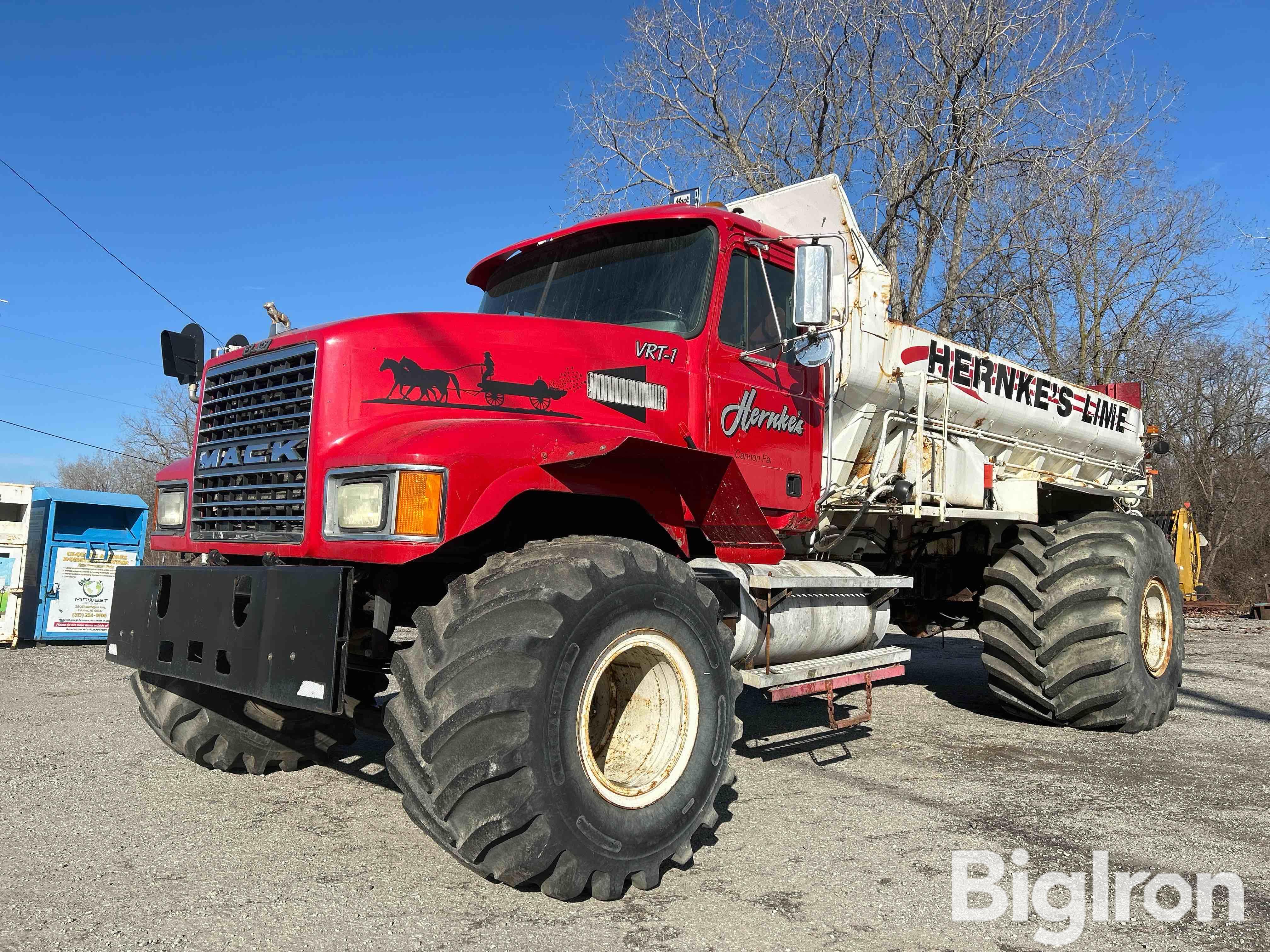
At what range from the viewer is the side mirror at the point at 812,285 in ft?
15.6

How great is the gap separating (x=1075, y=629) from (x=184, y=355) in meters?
6.01

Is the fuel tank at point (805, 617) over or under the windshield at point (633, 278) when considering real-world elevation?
under

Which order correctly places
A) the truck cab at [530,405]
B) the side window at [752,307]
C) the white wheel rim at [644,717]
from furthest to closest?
the side window at [752,307] < the white wheel rim at [644,717] < the truck cab at [530,405]

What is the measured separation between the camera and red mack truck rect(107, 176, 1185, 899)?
3.29m

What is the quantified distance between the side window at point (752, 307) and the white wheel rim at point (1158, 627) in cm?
401

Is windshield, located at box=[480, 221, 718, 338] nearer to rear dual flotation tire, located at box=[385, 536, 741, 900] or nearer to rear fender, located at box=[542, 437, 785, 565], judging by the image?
rear fender, located at box=[542, 437, 785, 565]

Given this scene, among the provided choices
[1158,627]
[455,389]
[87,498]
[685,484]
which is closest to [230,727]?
[455,389]

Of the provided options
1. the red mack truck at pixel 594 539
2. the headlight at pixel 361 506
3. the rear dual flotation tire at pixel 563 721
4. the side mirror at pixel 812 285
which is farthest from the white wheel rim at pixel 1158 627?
the headlight at pixel 361 506

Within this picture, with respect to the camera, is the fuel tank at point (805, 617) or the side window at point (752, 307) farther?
the side window at point (752, 307)

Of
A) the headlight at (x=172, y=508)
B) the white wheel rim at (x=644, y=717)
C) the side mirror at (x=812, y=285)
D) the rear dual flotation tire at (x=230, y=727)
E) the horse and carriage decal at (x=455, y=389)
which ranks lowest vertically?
the rear dual flotation tire at (x=230, y=727)

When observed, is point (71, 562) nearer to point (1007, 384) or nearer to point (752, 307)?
point (752, 307)

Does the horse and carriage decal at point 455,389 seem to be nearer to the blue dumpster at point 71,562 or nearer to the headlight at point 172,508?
the headlight at point 172,508

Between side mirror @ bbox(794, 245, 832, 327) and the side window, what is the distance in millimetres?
499

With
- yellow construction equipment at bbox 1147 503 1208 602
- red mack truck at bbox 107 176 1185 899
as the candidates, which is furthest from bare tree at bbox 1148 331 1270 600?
red mack truck at bbox 107 176 1185 899
